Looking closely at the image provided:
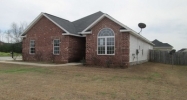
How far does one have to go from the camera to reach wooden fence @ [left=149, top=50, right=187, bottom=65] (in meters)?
23.8

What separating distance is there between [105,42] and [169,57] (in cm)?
1199

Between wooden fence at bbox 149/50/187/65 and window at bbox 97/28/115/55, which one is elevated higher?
window at bbox 97/28/115/55

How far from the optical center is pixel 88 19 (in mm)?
24672

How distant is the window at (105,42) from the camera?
16.7 m

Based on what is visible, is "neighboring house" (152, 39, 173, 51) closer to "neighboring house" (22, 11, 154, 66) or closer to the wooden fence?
the wooden fence

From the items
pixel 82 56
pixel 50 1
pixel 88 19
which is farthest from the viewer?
pixel 88 19

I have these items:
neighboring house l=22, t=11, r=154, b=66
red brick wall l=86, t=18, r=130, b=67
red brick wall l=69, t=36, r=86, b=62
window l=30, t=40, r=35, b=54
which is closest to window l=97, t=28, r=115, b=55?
neighboring house l=22, t=11, r=154, b=66

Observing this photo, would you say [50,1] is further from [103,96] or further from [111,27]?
[103,96]

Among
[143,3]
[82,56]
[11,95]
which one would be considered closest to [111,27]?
[143,3]

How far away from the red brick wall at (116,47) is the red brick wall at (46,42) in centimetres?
280

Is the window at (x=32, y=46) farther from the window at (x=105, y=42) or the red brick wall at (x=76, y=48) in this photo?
the window at (x=105, y=42)

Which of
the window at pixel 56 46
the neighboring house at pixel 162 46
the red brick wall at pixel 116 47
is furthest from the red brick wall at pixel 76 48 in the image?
the neighboring house at pixel 162 46

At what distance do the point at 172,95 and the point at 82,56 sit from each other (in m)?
15.0

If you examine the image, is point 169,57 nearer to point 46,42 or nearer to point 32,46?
point 46,42
